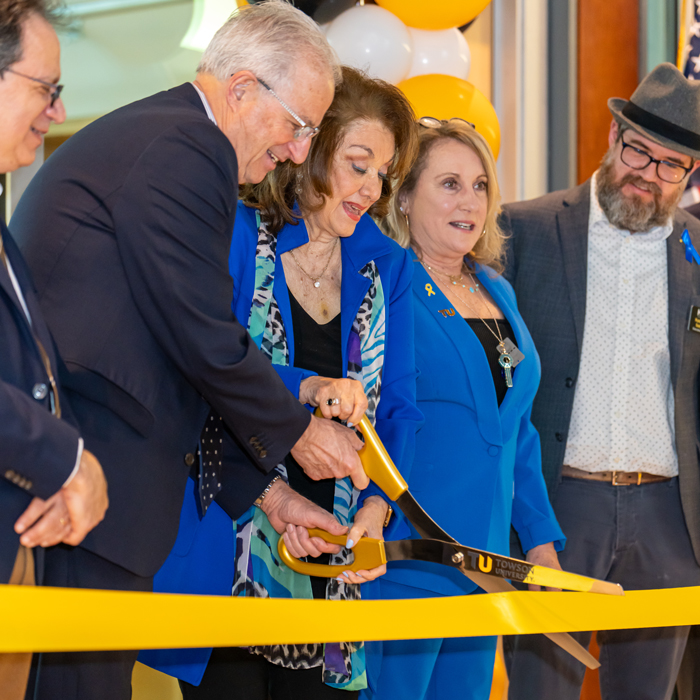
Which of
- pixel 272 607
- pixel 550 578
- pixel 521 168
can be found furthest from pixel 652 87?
pixel 272 607

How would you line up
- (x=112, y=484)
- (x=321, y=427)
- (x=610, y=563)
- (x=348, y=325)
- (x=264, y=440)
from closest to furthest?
(x=112, y=484)
(x=264, y=440)
(x=321, y=427)
(x=348, y=325)
(x=610, y=563)

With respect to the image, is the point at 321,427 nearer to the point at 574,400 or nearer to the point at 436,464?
the point at 436,464

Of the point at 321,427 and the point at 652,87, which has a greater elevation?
the point at 652,87

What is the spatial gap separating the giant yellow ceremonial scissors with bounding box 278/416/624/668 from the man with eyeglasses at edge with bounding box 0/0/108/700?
1.84 ft

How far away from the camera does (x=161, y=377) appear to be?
1278 mm

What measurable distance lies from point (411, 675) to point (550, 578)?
0.47 m

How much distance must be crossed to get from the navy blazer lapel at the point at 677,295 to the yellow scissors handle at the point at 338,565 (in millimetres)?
1312

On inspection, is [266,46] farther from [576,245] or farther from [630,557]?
[630,557]

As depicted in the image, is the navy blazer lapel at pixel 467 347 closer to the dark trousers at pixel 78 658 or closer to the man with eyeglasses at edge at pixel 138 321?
the man with eyeglasses at edge at pixel 138 321

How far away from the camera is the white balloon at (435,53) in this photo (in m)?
2.98

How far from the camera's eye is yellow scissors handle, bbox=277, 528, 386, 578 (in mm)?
1477

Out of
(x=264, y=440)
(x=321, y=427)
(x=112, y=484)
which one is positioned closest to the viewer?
(x=112, y=484)

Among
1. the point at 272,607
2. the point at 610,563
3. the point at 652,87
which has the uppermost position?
the point at 652,87

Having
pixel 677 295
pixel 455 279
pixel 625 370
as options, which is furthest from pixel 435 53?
pixel 625 370
